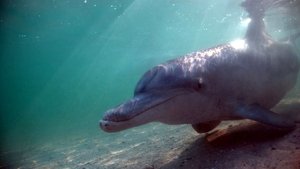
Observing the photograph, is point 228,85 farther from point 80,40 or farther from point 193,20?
point 80,40

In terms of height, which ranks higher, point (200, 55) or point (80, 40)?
point (80, 40)

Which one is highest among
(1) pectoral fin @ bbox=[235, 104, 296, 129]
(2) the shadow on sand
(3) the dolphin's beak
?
(3) the dolphin's beak

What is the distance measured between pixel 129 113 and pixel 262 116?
2.72 m

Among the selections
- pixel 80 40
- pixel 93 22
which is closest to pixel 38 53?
pixel 80 40

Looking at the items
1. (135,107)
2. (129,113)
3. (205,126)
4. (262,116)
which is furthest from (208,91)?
(129,113)

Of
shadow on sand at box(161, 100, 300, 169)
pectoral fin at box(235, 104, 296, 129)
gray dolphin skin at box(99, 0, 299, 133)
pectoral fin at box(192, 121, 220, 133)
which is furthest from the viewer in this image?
pectoral fin at box(192, 121, 220, 133)

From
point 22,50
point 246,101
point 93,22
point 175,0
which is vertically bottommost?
point 246,101

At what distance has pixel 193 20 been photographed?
101 feet

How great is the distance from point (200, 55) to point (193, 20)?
84.5 feet

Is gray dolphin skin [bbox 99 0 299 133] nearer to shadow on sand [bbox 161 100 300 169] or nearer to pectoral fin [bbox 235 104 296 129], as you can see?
pectoral fin [bbox 235 104 296 129]

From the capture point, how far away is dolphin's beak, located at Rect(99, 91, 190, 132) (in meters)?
4.57

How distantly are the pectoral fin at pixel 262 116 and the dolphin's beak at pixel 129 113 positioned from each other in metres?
1.84

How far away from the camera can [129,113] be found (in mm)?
4559

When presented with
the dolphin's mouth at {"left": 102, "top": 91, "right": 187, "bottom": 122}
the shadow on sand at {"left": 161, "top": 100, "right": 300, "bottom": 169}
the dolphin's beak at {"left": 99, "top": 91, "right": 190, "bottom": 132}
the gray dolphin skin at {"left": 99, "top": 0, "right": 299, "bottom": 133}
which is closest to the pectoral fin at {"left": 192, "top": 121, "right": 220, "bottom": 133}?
the gray dolphin skin at {"left": 99, "top": 0, "right": 299, "bottom": 133}
